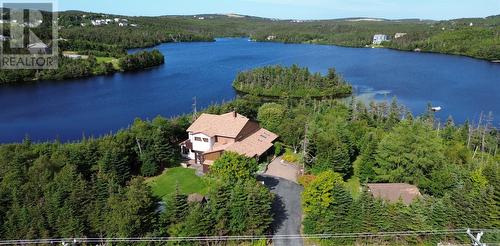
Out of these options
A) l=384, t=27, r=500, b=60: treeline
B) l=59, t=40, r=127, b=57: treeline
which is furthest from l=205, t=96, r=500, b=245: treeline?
l=384, t=27, r=500, b=60: treeline

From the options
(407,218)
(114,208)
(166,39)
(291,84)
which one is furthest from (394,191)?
(166,39)

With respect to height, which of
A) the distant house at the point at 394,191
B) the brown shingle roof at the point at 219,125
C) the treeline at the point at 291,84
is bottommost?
the distant house at the point at 394,191

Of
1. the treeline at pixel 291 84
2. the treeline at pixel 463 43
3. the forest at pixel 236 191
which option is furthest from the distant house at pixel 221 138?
the treeline at pixel 463 43

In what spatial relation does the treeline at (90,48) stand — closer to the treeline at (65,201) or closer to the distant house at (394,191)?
the treeline at (65,201)

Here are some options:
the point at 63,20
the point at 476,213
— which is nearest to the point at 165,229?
the point at 476,213

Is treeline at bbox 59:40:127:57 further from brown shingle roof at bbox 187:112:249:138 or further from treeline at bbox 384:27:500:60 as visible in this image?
treeline at bbox 384:27:500:60

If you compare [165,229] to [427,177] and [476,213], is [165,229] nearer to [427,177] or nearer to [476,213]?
[476,213]
